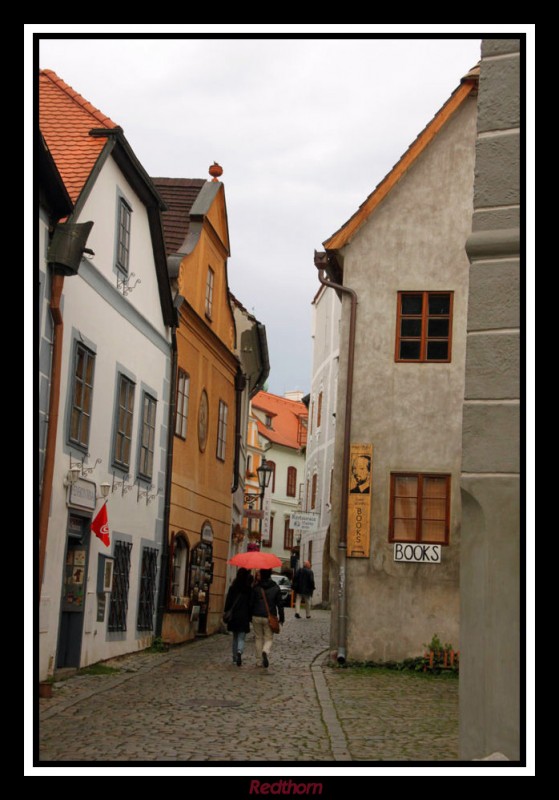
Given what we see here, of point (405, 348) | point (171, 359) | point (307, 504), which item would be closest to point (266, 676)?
point (405, 348)

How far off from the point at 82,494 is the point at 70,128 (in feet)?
16.6

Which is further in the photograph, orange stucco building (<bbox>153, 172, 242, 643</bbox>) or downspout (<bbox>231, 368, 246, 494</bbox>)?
downspout (<bbox>231, 368, 246, 494</bbox>)

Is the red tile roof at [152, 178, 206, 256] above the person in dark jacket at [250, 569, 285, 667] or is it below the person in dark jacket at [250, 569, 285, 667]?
above

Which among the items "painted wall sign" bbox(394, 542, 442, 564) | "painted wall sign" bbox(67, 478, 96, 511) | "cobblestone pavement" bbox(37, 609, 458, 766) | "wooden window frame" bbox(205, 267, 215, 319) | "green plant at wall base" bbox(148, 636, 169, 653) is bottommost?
"cobblestone pavement" bbox(37, 609, 458, 766)

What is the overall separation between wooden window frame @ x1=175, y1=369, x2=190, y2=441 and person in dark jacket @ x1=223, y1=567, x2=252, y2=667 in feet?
14.4

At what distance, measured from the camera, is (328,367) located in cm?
4162

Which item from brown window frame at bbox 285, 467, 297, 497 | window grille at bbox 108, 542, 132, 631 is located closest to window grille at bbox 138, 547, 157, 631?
window grille at bbox 108, 542, 132, 631

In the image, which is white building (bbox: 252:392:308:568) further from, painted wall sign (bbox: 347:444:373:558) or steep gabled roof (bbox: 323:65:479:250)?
painted wall sign (bbox: 347:444:373:558)

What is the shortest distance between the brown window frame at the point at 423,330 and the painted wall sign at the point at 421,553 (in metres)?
2.76

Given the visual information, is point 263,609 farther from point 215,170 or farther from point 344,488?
point 215,170

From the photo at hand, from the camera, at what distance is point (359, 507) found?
1653 centimetres

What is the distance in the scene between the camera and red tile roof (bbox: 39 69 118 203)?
14.4 metres

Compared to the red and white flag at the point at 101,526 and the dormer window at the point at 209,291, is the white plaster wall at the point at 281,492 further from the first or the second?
the red and white flag at the point at 101,526

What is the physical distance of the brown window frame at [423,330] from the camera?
Result: 55.4 ft
